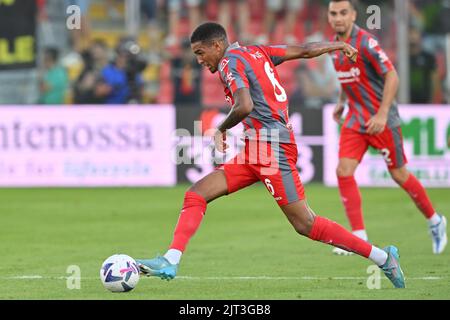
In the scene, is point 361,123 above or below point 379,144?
above

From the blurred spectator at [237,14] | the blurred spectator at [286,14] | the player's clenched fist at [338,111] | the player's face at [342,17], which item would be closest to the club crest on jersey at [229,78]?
the player's face at [342,17]

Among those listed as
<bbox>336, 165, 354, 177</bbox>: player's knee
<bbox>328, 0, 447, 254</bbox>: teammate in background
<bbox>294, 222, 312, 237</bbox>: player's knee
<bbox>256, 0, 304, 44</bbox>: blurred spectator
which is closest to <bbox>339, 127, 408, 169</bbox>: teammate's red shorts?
<bbox>328, 0, 447, 254</bbox>: teammate in background

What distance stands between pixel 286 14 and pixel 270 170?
16.0 meters

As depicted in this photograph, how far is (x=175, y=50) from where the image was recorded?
24078mm

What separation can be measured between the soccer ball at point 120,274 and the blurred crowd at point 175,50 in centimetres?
1167

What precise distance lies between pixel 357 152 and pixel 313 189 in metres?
7.19

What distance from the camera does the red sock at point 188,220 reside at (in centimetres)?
922

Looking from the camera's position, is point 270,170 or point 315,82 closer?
point 270,170

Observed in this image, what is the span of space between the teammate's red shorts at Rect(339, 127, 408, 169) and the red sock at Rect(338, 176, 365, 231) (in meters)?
0.27

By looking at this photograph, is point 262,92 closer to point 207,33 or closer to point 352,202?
point 207,33

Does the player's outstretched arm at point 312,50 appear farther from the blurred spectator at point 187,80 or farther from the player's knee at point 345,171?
the blurred spectator at point 187,80

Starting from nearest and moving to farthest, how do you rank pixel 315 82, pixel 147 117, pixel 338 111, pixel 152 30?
pixel 338 111
pixel 147 117
pixel 315 82
pixel 152 30

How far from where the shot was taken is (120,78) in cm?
2162

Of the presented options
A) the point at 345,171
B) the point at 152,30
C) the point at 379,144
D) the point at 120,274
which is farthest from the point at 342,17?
the point at 152,30
